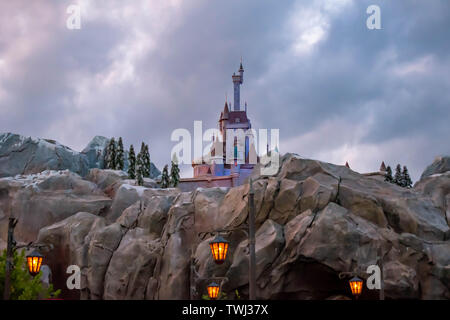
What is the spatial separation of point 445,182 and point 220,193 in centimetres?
1586

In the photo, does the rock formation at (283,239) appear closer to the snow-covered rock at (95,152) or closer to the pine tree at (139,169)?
the pine tree at (139,169)

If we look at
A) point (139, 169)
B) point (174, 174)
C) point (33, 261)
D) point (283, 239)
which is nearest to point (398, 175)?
point (174, 174)

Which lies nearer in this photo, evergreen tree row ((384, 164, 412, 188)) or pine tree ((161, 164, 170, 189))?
evergreen tree row ((384, 164, 412, 188))

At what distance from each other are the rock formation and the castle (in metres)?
35.6

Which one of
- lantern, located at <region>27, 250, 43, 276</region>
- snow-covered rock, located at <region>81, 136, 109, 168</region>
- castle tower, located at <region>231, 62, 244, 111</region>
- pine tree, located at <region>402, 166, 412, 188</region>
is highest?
castle tower, located at <region>231, 62, 244, 111</region>

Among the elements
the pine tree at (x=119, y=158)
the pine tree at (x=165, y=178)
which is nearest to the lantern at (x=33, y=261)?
the pine tree at (x=165, y=178)

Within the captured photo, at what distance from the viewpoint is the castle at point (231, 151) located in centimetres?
8662

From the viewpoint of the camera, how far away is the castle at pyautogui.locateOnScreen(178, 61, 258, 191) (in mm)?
86625

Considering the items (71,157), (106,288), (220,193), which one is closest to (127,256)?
(106,288)

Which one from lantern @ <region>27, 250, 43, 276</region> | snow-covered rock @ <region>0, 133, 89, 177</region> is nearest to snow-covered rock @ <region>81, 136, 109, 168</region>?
snow-covered rock @ <region>0, 133, 89, 177</region>

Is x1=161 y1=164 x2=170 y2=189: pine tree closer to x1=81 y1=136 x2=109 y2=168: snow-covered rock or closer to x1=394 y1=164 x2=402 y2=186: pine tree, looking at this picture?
x1=81 y1=136 x2=109 y2=168: snow-covered rock

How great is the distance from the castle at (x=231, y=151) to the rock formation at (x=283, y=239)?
35620 mm
